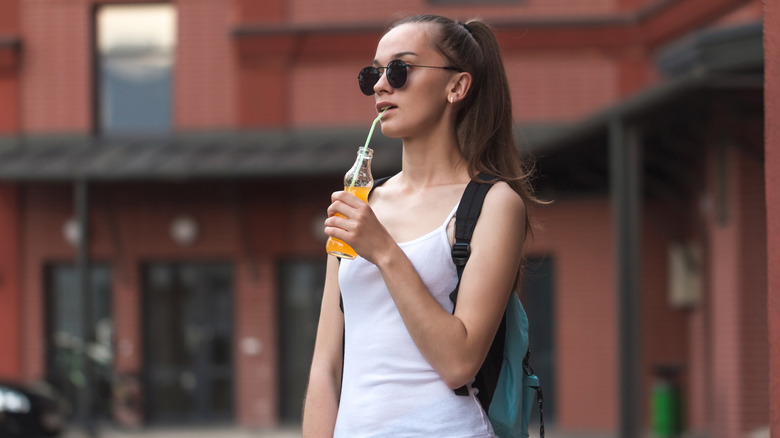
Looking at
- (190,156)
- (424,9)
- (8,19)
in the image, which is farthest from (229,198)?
(8,19)

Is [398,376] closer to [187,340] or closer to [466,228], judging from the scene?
[466,228]

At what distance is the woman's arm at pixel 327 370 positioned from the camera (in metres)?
2.59

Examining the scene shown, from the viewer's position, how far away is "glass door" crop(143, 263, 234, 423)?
61.5ft

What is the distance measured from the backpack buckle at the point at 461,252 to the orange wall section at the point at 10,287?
17163 millimetres

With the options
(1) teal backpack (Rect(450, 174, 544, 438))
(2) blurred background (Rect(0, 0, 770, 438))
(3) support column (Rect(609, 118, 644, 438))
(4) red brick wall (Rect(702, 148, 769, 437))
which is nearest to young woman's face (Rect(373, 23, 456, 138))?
(1) teal backpack (Rect(450, 174, 544, 438))

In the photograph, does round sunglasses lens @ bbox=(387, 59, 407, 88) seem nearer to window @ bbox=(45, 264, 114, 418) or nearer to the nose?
the nose

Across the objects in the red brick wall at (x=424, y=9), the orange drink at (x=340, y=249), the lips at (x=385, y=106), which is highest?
the red brick wall at (x=424, y=9)

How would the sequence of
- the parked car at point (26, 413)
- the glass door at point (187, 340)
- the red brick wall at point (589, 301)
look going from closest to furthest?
the parked car at point (26, 413) < the red brick wall at point (589, 301) < the glass door at point (187, 340)

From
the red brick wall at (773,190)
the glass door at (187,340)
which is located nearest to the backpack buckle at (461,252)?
the red brick wall at (773,190)

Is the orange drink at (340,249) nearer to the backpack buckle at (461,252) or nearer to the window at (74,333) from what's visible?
the backpack buckle at (461,252)

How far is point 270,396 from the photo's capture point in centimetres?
1844

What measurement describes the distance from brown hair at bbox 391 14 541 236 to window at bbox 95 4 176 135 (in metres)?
16.3

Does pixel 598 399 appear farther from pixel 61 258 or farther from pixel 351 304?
pixel 351 304

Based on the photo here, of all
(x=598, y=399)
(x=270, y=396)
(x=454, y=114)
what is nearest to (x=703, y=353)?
(x=598, y=399)
